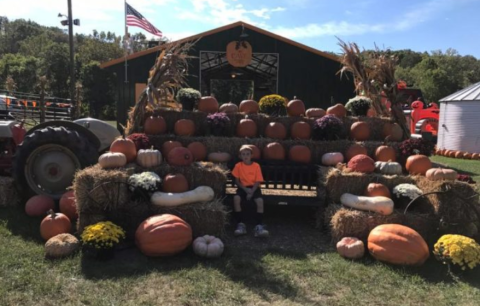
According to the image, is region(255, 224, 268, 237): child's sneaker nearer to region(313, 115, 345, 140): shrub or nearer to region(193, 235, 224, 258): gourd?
region(193, 235, 224, 258): gourd

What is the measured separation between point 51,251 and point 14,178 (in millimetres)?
2056

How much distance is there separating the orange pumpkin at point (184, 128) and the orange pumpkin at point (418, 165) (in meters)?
3.44

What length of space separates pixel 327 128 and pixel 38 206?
14.8 ft

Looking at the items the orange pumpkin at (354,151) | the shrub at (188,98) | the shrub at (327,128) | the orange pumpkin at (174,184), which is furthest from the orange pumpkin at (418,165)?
the shrub at (188,98)

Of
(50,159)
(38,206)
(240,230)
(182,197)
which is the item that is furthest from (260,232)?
(50,159)

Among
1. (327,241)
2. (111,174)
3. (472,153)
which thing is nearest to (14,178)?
(111,174)

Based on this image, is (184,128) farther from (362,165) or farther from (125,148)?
(362,165)

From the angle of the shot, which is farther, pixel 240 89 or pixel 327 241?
pixel 240 89

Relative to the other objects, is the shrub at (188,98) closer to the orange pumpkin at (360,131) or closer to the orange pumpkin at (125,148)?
the orange pumpkin at (125,148)

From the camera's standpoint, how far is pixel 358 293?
11.0ft

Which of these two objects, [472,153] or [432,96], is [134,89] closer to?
[472,153]

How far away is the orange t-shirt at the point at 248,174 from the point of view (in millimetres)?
5270

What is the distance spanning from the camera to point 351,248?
13.7 feet

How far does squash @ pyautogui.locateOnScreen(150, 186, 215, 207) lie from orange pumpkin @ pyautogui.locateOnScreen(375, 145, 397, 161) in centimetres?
280
